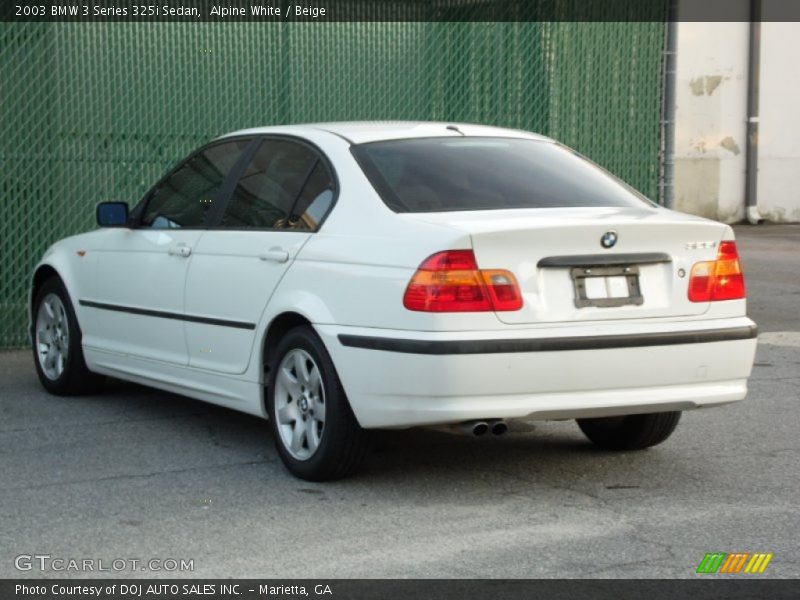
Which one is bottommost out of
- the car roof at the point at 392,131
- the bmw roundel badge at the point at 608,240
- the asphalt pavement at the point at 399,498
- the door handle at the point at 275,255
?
the asphalt pavement at the point at 399,498

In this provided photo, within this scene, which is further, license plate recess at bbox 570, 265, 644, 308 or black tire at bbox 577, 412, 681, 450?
black tire at bbox 577, 412, 681, 450

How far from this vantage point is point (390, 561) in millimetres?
5027

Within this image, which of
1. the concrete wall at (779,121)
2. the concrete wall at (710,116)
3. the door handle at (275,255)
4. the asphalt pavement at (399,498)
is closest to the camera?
the asphalt pavement at (399,498)

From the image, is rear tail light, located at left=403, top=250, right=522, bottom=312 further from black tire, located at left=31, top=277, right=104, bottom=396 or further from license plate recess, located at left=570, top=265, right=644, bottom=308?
black tire, located at left=31, top=277, right=104, bottom=396

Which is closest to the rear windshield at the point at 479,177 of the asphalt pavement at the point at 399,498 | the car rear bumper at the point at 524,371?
the car rear bumper at the point at 524,371

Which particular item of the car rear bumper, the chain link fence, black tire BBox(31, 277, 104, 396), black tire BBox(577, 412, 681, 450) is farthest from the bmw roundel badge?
the chain link fence

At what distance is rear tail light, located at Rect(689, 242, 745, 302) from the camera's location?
6195 millimetres

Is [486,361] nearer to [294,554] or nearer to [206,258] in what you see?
[294,554]

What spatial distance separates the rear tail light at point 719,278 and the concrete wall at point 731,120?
19671 millimetres

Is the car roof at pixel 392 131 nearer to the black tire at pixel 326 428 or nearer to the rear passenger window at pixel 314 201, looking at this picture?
the rear passenger window at pixel 314 201

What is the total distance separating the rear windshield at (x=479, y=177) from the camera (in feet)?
20.9

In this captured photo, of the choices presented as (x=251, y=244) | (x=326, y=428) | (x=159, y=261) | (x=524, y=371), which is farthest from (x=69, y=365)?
(x=524, y=371)

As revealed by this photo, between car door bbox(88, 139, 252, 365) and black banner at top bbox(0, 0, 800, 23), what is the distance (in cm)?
322
